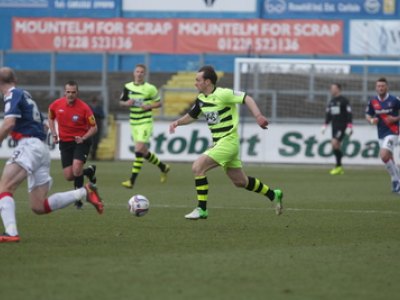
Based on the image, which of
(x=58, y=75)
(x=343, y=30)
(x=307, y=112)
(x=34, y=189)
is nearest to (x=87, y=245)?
(x=34, y=189)

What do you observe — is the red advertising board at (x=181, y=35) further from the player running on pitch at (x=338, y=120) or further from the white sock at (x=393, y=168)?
the white sock at (x=393, y=168)

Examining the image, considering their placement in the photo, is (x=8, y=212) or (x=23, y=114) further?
(x=23, y=114)

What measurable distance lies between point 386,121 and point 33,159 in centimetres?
1057

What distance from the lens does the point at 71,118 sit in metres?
16.4

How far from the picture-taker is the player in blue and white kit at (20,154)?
38.1ft

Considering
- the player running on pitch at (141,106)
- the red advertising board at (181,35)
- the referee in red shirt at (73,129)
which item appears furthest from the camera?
the red advertising board at (181,35)

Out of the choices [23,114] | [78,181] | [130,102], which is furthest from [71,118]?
[130,102]

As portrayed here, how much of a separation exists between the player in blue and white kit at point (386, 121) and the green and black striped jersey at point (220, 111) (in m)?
6.67

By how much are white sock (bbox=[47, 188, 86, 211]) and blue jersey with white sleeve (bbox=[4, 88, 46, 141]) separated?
0.71 meters

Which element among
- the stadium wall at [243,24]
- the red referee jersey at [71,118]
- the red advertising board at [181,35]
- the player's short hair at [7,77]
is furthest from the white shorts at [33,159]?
the red advertising board at [181,35]

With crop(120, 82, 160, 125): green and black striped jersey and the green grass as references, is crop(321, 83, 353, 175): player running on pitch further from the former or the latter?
the green grass

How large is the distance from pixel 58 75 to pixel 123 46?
5.75m

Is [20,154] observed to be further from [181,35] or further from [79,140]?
[181,35]

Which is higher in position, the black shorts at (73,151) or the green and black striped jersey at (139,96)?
the green and black striped jersey at (139,96)
